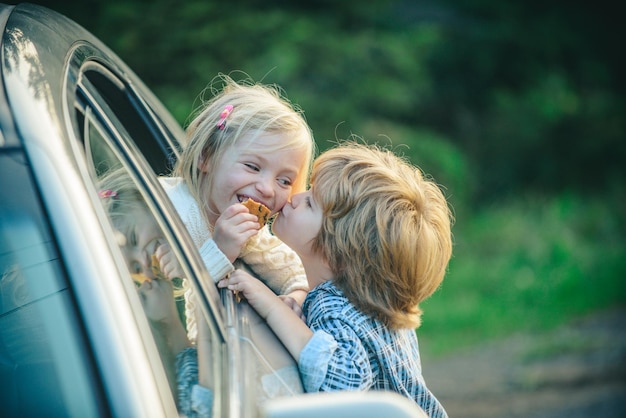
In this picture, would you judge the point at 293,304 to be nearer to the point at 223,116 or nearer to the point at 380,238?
the point at 380,238

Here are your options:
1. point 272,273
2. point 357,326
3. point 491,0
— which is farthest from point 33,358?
point 491,0

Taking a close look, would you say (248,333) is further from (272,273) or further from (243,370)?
(272,273)

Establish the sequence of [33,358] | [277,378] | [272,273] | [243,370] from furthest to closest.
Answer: [272,273] < [277,378] < [243,370] < [33,358]

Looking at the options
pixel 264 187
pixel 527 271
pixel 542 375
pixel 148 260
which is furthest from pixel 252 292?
pixel 527 271

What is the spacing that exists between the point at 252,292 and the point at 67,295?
98cm

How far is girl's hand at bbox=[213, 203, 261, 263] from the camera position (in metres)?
2.28

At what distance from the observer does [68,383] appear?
121 cm

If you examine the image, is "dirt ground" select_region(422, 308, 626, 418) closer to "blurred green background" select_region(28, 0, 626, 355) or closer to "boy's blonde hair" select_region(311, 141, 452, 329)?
"blurred green background" select_region(28, 0, 626, 355)

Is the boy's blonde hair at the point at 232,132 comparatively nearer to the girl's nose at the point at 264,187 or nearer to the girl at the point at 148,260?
the girl's nose at the point at 264,187

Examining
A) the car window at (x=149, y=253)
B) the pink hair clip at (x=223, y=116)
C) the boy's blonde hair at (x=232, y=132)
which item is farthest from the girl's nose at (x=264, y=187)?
the car window at (x=149, y=253)

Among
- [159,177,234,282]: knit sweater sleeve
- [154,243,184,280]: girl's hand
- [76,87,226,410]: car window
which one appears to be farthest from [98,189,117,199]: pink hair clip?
[159,177,234,282]: knit sweater sleeve

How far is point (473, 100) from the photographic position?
10.8 meters

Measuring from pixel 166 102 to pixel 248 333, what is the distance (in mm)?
6917

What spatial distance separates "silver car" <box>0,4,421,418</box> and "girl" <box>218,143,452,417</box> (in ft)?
1.58
